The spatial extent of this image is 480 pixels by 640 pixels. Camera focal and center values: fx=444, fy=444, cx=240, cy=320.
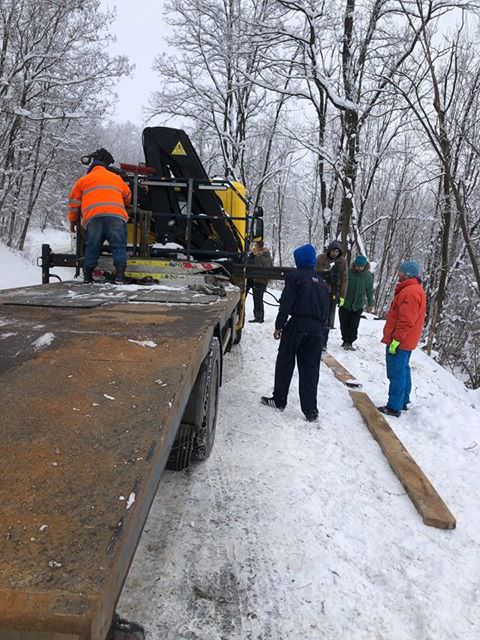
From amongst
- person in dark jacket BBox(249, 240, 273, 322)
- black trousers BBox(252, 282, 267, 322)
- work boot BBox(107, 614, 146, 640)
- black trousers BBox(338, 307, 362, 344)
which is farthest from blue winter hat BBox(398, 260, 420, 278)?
black trousers BBox(252, 282, 267, 322)

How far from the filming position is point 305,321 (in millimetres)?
4426

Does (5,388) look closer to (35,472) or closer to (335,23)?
(35,472)

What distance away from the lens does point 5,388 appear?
171cm

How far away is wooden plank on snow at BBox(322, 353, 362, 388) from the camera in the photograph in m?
5.96

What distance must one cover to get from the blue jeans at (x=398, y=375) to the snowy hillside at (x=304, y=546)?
69cm

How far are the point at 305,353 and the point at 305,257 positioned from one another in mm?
976

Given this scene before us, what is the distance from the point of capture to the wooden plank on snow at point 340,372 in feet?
19.6

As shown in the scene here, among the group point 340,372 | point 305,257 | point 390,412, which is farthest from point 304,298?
point 340,372

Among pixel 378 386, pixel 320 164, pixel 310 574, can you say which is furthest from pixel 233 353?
pixel 320 164

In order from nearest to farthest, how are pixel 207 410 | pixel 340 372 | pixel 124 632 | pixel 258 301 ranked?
pixel 124 632 < pixel 207 410 < pixel 340 372 < pixel 258 301

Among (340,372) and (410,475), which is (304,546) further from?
(340,372)

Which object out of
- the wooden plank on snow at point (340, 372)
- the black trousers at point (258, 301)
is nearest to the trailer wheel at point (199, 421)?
the wooden plank on snow at point (340, 372)

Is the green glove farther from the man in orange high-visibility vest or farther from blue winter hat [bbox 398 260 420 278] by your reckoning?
the man in orange high-visibility vest

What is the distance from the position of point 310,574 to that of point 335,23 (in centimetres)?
1446
